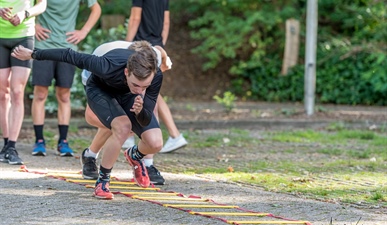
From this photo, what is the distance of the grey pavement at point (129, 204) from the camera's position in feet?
20.1

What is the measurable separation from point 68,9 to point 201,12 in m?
11.7

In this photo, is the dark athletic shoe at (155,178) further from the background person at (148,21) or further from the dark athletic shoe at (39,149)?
the background person at (148,21)

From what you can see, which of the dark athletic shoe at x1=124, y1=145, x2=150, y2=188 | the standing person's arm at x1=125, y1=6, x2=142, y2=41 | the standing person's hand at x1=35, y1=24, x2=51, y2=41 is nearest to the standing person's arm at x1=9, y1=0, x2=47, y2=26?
the standing person's hand at x1=35, y1=24, x2=51, y2=41

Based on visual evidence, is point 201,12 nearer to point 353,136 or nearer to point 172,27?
point 172,27

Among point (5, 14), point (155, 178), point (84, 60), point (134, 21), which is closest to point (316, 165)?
point (155, 178)

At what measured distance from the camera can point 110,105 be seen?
7047 mm

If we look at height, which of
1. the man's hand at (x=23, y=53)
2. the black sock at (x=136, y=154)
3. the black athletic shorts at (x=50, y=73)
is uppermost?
the man's hand at (x=23, y=53)

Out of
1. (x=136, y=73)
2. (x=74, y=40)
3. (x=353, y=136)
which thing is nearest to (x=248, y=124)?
(x=353, y=136)

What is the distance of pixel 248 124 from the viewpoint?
1355 centimetres

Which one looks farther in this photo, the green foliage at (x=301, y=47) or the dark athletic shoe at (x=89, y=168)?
the green foliage at (x=301, y=47)

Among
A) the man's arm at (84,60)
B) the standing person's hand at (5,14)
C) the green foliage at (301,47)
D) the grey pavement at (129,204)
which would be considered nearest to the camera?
the grey pavement at (129,204)

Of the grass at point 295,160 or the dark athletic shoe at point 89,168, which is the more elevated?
the dark athletic shoe at point 89,168

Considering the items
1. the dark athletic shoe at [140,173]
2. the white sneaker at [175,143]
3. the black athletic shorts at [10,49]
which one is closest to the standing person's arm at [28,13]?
the black athletic shorts at [10,49]

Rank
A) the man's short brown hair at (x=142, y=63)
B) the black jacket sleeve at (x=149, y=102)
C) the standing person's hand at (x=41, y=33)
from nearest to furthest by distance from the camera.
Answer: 1. the man's short brown hair at (x=142, y=63)
2. the black jacket sleeve at (x=149, y=102)
3. the standing person's hand at (x=41, y=33)
